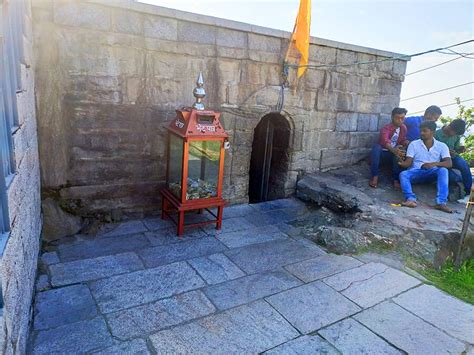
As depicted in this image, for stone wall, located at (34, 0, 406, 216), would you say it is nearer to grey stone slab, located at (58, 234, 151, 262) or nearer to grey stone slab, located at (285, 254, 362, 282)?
grey stone slab, located at (58, 234, 151, 262)

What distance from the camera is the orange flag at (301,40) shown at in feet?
15.3

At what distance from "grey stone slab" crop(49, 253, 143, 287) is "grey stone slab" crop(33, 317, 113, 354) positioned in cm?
61

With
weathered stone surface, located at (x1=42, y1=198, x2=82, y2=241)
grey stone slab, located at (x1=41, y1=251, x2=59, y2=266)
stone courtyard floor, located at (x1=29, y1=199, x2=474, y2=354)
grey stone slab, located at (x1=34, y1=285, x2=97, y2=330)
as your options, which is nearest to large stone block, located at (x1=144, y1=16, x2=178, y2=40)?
weathered stone surface, located at (x1=42, y1=198, x2=82, y2=241)

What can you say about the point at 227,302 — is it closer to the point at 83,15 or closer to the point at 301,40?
the point at 83,15

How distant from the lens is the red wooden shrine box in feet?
12.3

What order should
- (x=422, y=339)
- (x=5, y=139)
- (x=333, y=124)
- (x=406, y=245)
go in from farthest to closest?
(x=333, y=124), (x=406, y=245), (x=422, y=339), (x=5, y=139)

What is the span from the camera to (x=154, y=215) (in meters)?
4.51

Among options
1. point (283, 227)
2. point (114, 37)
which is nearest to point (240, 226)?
point (283, 227)

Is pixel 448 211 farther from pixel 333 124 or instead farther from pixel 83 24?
pixel 83 24

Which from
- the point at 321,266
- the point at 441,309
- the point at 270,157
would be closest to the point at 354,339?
the point at 441,309

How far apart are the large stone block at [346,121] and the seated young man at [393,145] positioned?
491mm

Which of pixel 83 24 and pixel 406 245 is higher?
pixel 83 24

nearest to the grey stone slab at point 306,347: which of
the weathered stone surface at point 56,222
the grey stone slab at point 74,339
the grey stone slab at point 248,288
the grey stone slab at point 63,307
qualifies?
the grey stone slab at point 248,288

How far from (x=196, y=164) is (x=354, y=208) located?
227 centimetres
